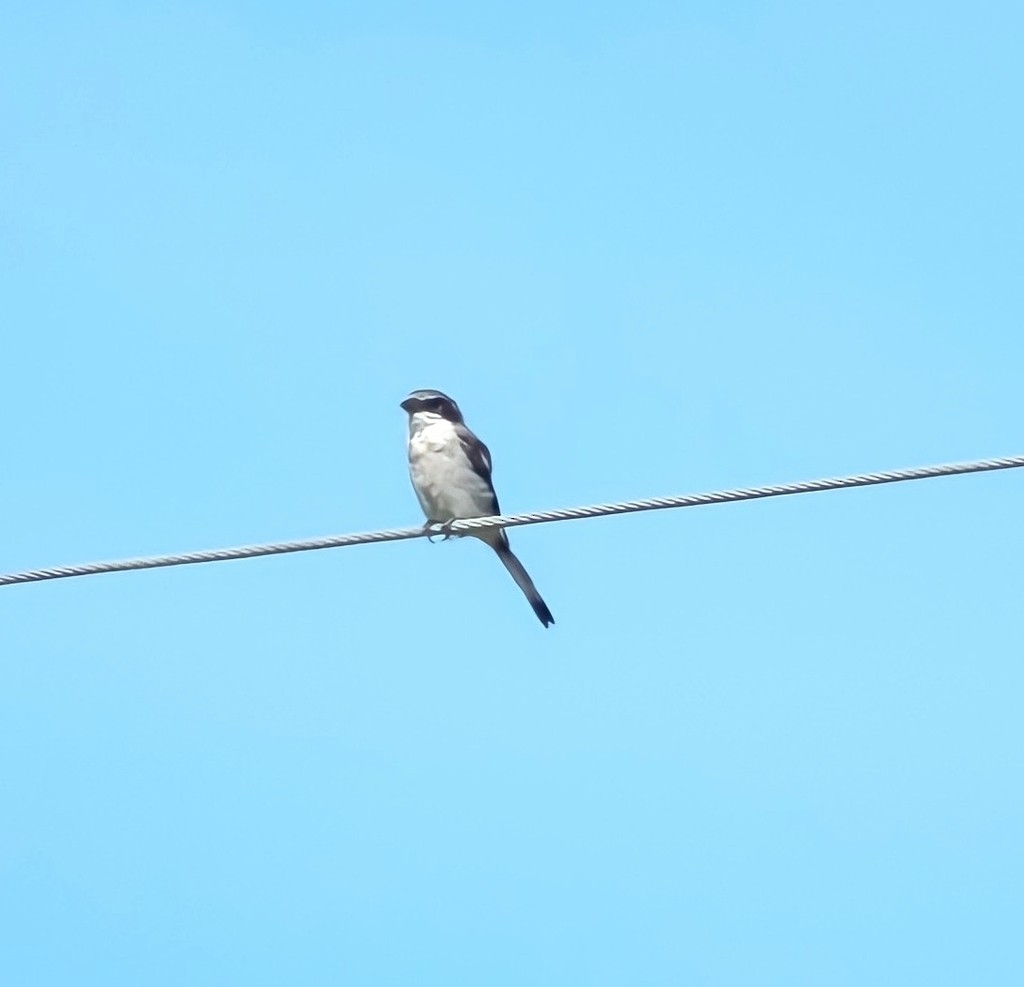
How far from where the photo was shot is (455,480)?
11898 millimetres

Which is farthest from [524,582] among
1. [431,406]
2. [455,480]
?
[431,406]

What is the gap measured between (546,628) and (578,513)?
3.42m

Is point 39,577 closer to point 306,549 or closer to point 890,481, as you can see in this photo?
point 306,549

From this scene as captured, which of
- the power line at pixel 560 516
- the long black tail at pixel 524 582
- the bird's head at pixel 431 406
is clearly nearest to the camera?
the power line at pixel 560 516

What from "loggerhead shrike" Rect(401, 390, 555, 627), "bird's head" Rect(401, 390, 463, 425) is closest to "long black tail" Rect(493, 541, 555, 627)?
"loggerhead shrike" Rect(401, 390, 555, 627)

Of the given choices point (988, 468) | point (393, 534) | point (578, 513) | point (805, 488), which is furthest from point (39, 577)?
point (988, 468)

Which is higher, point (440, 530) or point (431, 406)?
point (431, 406)

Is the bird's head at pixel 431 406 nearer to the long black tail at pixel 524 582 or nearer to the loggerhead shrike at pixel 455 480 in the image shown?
the loggerhead shrike at pixel 455 480

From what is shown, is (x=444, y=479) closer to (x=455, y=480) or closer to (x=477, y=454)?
(x=455, y=480)

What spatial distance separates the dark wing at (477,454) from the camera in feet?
39.8

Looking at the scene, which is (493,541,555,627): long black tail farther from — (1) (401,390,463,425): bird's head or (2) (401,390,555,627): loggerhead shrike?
(1) (401,390,463,425): bird's head

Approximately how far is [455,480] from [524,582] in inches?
28.1

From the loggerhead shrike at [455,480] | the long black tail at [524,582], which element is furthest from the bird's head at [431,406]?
the long black tail at [524,582]

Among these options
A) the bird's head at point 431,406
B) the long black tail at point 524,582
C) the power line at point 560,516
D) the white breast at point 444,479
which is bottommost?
the power line at point 560,516
